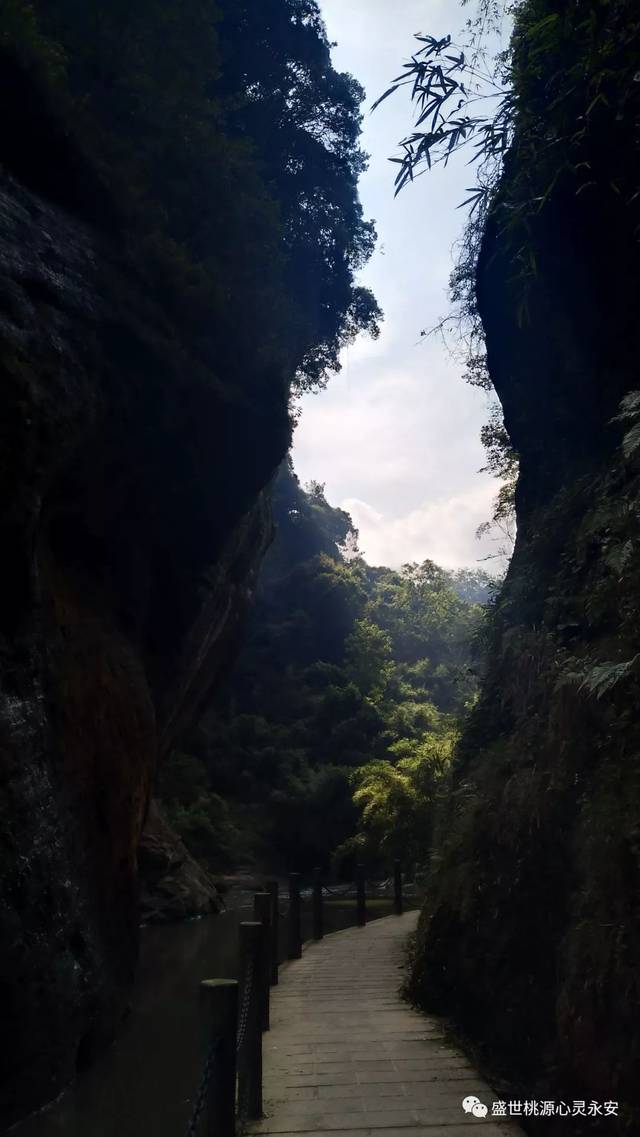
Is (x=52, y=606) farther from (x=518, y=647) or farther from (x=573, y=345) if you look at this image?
(x=573, y=345)

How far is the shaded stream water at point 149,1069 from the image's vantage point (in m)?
5.34

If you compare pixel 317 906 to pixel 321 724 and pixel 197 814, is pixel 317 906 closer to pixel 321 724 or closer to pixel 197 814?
pixel 197 814

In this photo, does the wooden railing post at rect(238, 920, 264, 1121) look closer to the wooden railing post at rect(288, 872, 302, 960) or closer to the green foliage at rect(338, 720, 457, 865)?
the wooden railing post at rect(288, 872, 302, 960)

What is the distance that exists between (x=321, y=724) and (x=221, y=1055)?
3441 cm

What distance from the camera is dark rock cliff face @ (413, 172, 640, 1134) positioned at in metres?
3.34

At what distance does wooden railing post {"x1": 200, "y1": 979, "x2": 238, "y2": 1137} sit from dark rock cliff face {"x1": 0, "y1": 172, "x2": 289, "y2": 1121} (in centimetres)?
307

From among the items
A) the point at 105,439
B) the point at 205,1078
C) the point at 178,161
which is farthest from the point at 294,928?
the point at 178,161

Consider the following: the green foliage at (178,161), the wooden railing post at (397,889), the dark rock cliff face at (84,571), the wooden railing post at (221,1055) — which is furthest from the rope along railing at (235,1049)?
the green foliage at (178,161)

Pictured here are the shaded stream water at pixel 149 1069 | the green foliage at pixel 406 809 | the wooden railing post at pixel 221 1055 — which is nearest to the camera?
the wooden railing post at pixel 221 1055

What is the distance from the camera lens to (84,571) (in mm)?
9750

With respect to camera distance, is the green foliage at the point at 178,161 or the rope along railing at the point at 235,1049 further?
the green foliage at the point at 178,161

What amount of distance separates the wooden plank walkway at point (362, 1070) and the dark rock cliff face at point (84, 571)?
2026mm

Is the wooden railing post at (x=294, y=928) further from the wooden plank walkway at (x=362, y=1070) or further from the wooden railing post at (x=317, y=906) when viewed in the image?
the wooden plank walkway at (x=362, y=1070)

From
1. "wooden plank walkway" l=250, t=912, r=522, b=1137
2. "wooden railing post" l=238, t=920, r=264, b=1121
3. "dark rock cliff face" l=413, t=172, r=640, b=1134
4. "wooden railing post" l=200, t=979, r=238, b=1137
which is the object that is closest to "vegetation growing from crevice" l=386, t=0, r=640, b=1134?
"dark rock cliff face" l=413, t=172, r=640, b=1134
